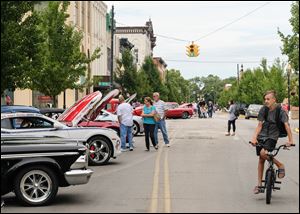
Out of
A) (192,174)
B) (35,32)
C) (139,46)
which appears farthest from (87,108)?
(139,46)

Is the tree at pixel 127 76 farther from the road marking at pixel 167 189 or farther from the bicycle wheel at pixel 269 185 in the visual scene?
the bicycle wheel at pixel 269 185

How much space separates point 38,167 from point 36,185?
0.27m

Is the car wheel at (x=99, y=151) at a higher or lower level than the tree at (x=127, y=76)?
lower

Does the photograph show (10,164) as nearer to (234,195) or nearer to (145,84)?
(234,195)

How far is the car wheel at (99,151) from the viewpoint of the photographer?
47.0 ft

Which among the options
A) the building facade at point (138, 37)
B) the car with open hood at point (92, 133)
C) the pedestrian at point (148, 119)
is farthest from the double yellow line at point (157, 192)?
the building facade at point (138, 37)

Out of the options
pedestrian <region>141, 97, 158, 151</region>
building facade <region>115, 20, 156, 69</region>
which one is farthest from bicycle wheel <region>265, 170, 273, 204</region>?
building facade <region>115, 20, 156, 69</region>

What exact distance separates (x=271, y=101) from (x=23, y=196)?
402 centimetres

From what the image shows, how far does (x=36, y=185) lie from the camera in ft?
28.7

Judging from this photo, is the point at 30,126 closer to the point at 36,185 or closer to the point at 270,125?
the point at 36,185

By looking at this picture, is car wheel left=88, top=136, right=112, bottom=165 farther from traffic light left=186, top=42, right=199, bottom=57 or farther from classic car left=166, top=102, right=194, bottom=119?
classic car left=166, top=102, right=194, bottom=119

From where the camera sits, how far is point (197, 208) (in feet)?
27.8

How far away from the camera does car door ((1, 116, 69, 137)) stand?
11398mm

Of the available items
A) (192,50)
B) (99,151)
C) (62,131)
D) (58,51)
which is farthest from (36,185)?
(192,50)
